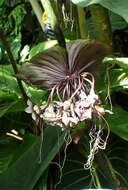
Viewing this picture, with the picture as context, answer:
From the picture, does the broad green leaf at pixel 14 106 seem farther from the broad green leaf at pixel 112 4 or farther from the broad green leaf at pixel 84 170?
the broad green leaf at pixel 112 4

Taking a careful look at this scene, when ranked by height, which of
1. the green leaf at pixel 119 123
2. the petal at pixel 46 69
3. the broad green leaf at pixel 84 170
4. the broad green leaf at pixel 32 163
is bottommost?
the broad green leaf at pixel 84 170

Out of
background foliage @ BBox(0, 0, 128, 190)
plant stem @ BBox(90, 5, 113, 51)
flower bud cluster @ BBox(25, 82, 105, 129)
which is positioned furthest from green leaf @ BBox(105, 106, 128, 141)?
plant stem @ BBox(90, 5, 113, 51)

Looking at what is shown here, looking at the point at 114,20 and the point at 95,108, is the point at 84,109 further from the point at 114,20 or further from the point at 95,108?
the point at 114,20

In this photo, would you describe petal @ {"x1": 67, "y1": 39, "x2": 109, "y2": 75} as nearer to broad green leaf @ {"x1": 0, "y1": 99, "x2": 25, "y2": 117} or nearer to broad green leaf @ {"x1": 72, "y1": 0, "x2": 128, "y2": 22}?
broad green leaf @ {"x1": 72, "y1": 0, "x2": 128, "y2": 22}

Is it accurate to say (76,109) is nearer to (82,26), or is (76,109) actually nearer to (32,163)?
(32,163)

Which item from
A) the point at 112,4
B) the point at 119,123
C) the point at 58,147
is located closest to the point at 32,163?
the point at 58,147

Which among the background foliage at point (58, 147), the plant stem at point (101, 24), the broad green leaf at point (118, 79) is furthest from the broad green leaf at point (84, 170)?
the plant stem at point (101, 24)
